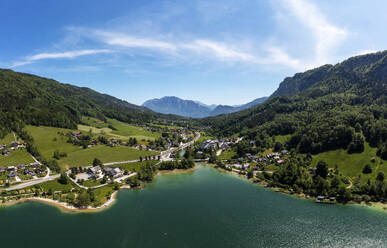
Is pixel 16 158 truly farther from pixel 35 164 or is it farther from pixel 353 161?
pixel 353 161

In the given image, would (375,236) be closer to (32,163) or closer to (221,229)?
(221,229)

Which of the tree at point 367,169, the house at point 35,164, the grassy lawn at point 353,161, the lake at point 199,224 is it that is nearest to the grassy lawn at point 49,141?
the house at point 35,164

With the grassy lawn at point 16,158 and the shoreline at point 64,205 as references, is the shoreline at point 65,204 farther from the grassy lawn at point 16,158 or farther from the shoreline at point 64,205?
the grassy lawn at point 16,158

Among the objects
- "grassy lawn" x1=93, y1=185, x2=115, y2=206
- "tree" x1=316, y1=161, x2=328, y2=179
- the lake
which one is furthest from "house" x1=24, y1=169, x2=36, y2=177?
"tree" x1=316, y1=161, x2=328, y2=179

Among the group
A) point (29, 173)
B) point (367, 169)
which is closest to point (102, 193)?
point (29, 173)

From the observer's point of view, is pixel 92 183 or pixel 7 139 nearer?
pixel 92 183

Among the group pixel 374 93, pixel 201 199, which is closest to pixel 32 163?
pixel 201 199
